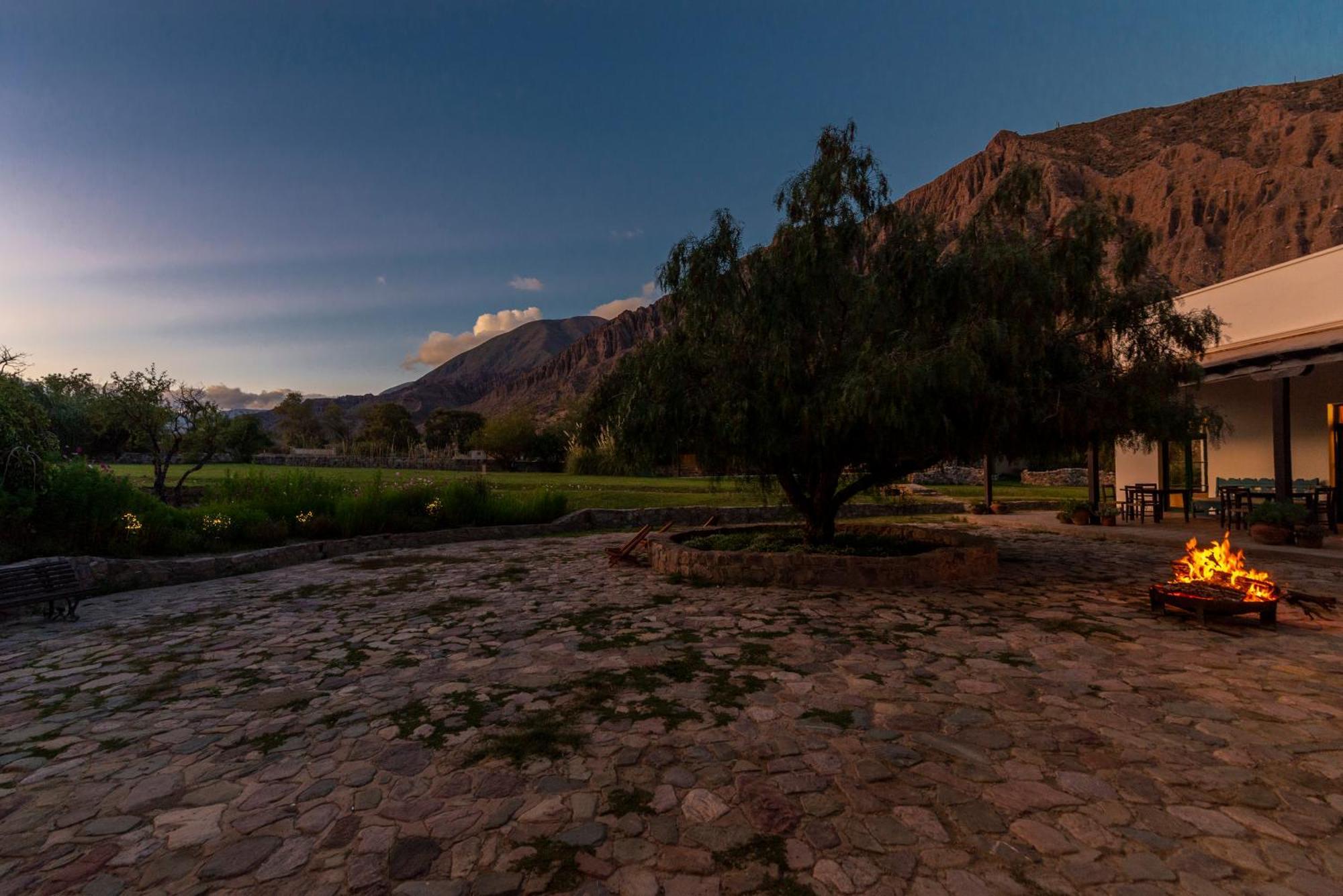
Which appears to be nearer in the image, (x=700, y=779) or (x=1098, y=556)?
(x=700, y=779)

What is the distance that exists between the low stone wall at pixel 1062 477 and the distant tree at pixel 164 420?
111 feet

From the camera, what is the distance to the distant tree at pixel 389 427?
2643 inches

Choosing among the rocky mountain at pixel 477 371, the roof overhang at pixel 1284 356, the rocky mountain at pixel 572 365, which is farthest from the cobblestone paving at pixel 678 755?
the rocky mountain at pixel 477 371

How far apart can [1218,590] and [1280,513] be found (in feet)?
20.1

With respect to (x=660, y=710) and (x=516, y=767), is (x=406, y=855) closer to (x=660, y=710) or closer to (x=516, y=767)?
(x=516, y=767)

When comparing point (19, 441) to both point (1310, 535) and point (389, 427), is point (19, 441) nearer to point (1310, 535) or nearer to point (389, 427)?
point (1310, 535)

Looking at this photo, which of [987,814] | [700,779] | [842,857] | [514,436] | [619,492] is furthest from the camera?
[514,436]

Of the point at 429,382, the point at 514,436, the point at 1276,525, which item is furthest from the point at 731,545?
the point at 429,382

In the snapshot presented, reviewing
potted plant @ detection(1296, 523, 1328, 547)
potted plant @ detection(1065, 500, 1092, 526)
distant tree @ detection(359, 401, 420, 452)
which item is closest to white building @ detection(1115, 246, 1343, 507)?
potted plant @ detection(1296, 523, 1328, 547)

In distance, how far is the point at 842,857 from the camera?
8.45 ft

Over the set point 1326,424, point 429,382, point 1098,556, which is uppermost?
point 429,382

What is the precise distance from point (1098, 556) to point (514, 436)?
40.0 meters

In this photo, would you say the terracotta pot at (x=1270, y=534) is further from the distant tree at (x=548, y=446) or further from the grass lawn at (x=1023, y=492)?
the distant tree at (x=548, y=446)

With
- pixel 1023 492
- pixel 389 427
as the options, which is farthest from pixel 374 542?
pixel 389 427
